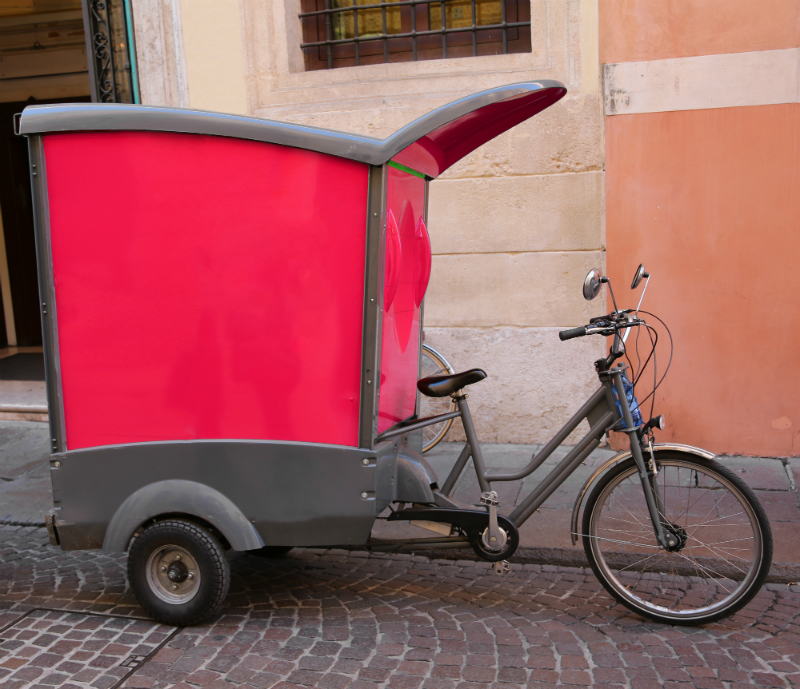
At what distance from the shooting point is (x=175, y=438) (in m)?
3.10

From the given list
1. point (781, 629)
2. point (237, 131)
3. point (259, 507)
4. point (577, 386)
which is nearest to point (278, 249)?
point (237, 131)

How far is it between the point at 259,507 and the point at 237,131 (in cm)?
147

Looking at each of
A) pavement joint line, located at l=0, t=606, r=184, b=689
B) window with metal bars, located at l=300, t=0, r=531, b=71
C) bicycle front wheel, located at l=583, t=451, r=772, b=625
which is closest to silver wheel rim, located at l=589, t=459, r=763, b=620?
bicycle front wheel, located at l=583, t=451, r=772, b=625

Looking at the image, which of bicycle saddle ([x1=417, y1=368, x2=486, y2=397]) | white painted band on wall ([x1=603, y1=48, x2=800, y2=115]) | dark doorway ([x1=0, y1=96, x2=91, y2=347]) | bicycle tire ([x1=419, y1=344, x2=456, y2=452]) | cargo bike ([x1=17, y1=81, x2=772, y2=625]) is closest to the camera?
cargo bike ([x1=17, y1=81, x2=772, y2=625])

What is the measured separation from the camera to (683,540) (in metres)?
3.10

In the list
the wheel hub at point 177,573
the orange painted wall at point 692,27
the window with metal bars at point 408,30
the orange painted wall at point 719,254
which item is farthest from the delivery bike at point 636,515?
the window with metal bars at point 408,30

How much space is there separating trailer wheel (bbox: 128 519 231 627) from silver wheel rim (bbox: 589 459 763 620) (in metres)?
1.54

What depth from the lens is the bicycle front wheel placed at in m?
3.02

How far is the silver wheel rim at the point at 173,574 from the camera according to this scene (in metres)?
3.17

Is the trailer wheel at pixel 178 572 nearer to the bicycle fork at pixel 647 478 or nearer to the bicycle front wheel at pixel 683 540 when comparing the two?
the bicycle front wheel at pixel 683 540

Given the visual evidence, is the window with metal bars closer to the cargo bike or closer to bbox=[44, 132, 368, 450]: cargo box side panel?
the cargo bike

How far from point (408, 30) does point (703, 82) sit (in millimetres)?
2335

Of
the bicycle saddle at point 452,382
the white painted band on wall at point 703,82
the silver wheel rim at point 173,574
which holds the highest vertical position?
the white painted band on wall at point 703,82

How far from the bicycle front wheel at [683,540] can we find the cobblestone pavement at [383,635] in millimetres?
117
